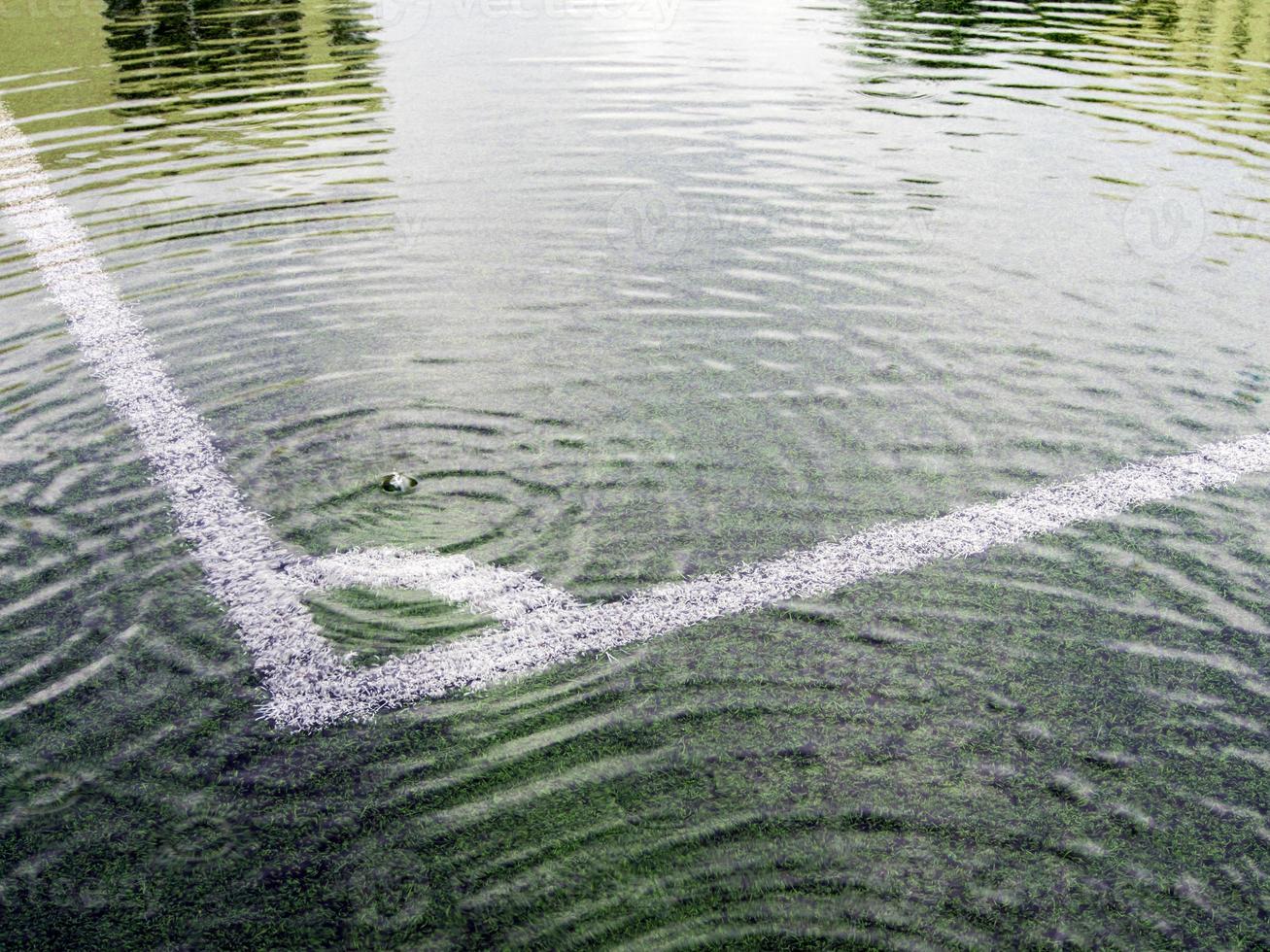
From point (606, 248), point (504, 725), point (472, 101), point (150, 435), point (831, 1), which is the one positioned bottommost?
point (504, 725)

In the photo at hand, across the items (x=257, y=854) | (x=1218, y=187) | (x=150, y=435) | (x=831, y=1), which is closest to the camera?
(x=257, y=854)

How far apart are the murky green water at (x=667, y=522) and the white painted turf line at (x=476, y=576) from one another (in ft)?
0.24

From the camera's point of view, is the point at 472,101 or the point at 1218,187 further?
the point at 472,101

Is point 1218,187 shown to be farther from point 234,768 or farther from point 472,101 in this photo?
point 234,768

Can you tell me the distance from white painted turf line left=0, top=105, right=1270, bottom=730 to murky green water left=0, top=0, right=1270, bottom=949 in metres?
0.07

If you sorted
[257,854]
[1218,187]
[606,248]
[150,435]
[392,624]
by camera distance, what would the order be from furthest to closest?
[1218,187]
[606,248]
[150,435]
[392,624]
[257,854]

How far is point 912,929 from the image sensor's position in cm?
188

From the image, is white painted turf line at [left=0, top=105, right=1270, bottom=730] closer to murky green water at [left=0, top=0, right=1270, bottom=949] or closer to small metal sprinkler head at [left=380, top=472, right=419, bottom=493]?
murky green water at [left=0, top=0, right=1270, bottom=949]

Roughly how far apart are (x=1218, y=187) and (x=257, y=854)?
6.10 meters

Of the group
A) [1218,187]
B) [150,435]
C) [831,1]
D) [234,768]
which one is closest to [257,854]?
[234,768]

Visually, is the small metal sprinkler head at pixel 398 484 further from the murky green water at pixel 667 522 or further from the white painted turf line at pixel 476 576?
the white painted turf line at pixel 476 576

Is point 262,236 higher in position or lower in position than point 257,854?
higher

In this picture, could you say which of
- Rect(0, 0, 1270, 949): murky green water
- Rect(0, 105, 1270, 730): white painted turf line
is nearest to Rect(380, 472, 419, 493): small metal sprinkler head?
Rect(0, 0, 1270, 949): murky green water

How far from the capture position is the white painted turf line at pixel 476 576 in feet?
8.21
